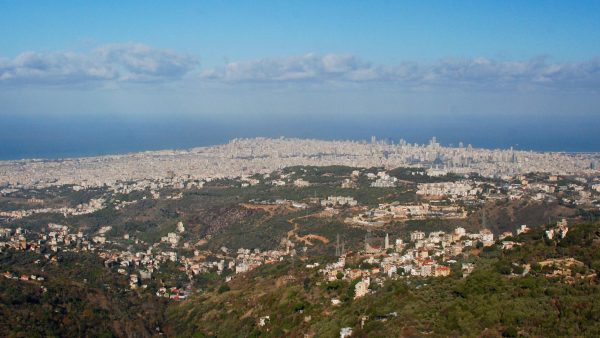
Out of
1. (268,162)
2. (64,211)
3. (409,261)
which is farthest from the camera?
(268,162)

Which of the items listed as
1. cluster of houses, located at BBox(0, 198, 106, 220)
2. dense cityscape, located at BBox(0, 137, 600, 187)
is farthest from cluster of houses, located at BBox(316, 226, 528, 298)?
cluster of houses, located at BBox(0, 198, 106, 220)

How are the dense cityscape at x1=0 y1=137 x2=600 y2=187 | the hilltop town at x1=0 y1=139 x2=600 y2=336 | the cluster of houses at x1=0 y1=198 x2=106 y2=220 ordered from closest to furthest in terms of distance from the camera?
1. the hilltop town at x1=0 y1=139 x2=600 y2=336
2. the cluster of houses at x1=0 y1=198 x2=106 y2=220
3. the dense cityscape at x1=0 y1=137 x2=600 y2=187

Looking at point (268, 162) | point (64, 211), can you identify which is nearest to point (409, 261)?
point (64, 211)

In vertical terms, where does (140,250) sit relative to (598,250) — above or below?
below

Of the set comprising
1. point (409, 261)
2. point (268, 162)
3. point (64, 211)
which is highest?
point (409, 261)

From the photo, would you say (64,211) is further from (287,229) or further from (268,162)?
(268,162)

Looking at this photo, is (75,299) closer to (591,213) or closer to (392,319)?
(392,319)

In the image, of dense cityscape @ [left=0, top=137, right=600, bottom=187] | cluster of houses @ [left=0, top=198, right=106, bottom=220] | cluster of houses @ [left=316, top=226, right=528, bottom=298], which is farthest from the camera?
dense cityscape @ [left=0, top=137, right=600, bottom=187]

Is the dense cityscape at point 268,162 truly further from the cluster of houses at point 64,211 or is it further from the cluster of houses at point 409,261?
the cluster of houses at point 409,261

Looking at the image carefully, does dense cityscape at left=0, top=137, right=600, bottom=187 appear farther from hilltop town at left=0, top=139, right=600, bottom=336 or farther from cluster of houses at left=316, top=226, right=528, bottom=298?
cluster of houses at left=316, top=226, right=528, bottom=298

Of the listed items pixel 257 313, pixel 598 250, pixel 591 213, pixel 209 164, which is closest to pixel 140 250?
pixel 257 313

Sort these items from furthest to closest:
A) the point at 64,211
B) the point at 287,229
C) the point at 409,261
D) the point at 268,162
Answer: the point at 268,162, the point at 64,211, the point at 287,229, the point at 409,261
